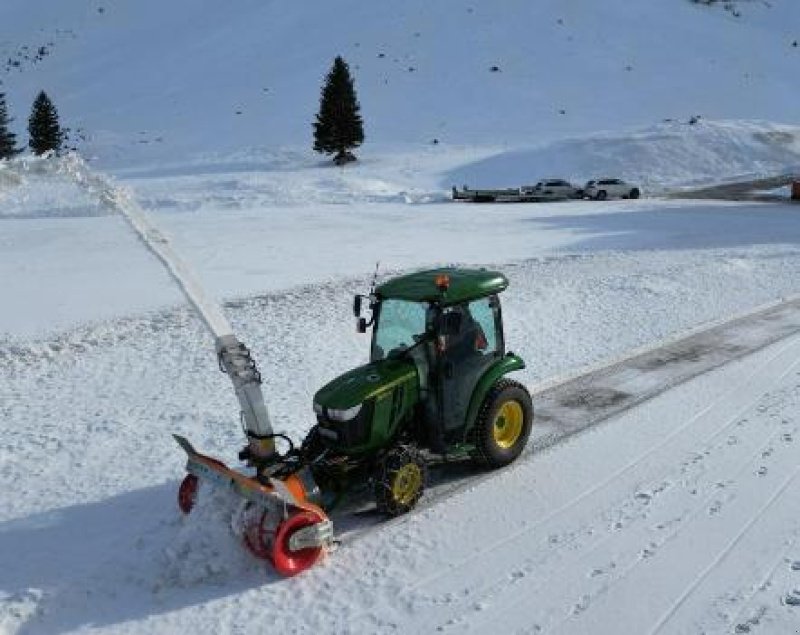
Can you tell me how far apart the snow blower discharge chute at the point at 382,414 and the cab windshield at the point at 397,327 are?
0.01 m

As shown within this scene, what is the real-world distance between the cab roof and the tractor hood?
627 mm

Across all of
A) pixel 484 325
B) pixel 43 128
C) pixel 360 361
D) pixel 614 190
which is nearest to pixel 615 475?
pixel 484 325

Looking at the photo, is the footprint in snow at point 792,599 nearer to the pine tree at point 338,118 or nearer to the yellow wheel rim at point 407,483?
the yellow wheel rim at point 407,483

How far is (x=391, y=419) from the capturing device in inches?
316

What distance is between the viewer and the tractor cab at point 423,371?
7.87 metres

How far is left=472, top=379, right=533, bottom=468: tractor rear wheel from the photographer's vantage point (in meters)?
8.63

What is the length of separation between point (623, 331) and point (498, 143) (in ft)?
132

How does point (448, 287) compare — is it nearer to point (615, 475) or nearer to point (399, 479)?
Answer: point (399, 479)

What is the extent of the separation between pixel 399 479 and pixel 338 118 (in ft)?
142

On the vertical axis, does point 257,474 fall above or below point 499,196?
below

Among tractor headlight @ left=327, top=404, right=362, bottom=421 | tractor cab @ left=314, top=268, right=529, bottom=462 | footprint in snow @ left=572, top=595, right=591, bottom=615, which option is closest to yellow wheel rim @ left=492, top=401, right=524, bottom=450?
tractor cab @ left=314, top=268, right=529, bottom=462

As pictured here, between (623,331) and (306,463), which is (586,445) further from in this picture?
(623,331)

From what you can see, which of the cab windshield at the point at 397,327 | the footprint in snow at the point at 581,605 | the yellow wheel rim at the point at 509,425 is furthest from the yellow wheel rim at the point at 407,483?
the footprint in snow at the point at 581,605

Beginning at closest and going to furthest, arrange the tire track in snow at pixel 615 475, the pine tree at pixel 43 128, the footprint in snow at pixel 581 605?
the footprint in snow at pixel 581 605 < the tire track in snow at pixel 615 475 < the pine tree at pixel 43 128
